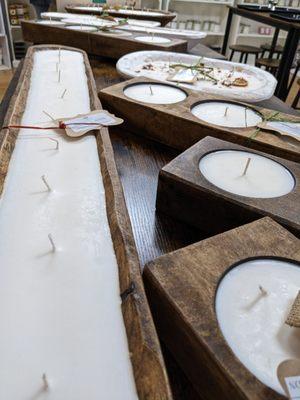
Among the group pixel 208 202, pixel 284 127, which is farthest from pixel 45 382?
pixel 284 127

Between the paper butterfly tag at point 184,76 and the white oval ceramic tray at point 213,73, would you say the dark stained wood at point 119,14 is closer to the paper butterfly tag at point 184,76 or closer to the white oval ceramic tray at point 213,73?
the white oval ceramic tray at point 213,73

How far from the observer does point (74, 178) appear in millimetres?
677

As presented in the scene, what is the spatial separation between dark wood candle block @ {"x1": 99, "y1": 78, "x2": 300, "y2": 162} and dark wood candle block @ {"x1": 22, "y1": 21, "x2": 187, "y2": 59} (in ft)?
2.04

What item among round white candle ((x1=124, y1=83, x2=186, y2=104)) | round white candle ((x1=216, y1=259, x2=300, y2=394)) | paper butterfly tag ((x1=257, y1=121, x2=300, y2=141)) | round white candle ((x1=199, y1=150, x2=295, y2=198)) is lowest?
round white candle ((x1=216, y1=259, x2=300, y2=394))

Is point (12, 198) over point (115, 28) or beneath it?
beneath

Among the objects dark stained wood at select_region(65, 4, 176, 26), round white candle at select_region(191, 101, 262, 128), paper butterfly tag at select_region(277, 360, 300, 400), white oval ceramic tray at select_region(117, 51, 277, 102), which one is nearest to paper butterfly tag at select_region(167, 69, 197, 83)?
white oval ceramic tray at select_region(117, 51, 277, 102)

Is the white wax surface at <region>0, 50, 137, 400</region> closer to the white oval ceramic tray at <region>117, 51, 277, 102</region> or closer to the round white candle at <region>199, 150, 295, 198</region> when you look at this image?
the round white candle at <region>199, 150, 295, 198</region>

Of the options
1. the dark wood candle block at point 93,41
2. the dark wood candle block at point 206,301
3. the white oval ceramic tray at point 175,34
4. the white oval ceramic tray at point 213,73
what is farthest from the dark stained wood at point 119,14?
the dark wood candle block at point 206,301

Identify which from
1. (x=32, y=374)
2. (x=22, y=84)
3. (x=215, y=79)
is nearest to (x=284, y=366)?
(x=32, y=374)

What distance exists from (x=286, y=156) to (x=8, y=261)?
63 cm

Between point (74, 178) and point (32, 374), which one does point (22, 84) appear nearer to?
point (74, 178)

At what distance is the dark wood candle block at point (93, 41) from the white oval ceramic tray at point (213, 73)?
Answer: 0.11m

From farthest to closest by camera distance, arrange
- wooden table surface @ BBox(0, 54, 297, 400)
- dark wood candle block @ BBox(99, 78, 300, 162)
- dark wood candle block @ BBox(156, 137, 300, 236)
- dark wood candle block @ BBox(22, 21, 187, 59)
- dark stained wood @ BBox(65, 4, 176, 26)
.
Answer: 1. dark stained wood @ BBox(65, 4, 176, 26)
2. dark wood candle block @ BBox(22, 21, 187, 59)
3. dark wood candle block @ BBox(99, 78, 300, 162)
4. dark wood candle block @ BBox(156, 137, 300, 236)
5. wooden table surface @ BBox(0, 54, 297, 400)

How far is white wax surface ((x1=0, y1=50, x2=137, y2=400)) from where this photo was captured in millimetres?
365
